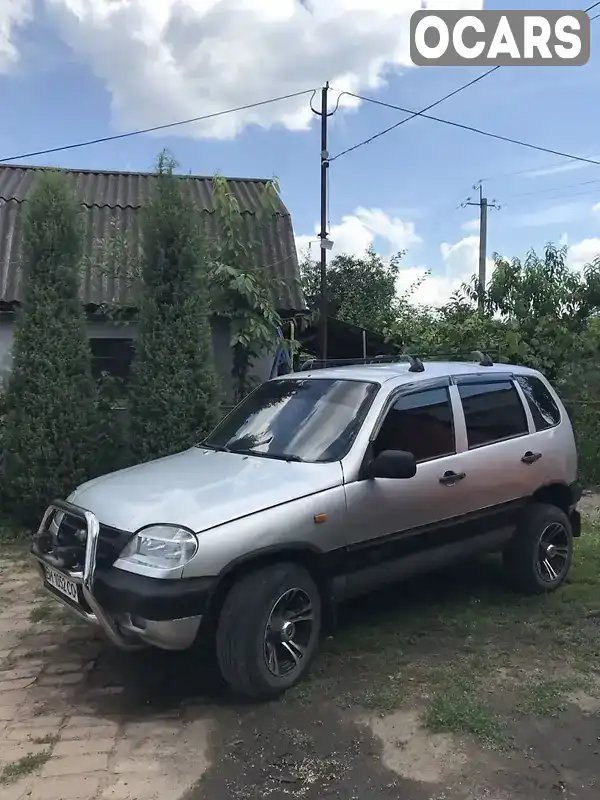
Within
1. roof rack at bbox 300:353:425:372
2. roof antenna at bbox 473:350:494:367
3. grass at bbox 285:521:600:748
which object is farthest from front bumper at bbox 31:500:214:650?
Result: roof antenna at bbox 473:350:494:367

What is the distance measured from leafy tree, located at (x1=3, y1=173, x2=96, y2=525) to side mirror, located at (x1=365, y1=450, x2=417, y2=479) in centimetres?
421

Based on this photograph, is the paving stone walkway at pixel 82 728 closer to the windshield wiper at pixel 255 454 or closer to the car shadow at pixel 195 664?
the car shadow at pixel 195 664

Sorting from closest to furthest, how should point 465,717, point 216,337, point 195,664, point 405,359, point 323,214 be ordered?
point 465,717
point 195,664
point 405,359
point 216,337
point 323,214

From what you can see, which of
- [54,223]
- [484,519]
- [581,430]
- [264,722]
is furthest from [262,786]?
[581,430]

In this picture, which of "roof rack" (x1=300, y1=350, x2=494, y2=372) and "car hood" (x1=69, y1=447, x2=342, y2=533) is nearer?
"car hood" (x1=69, y1=447, x2=342, y2=533)

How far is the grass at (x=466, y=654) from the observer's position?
3.76 metres

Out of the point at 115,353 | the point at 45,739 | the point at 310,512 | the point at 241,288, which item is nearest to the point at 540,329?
the point at 241,288

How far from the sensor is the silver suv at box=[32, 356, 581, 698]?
3.62m

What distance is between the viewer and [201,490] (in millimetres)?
3967

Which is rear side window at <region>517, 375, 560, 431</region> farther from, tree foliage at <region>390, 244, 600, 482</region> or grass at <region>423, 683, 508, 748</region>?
tree foliage at <region>390, 244, 600, 482</region>

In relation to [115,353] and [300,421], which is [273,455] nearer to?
[300,421]

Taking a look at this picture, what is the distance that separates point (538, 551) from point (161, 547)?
10.1 feet

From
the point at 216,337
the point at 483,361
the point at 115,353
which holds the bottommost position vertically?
the point at 483,361

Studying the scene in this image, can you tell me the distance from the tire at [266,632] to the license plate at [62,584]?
33.4 inches
